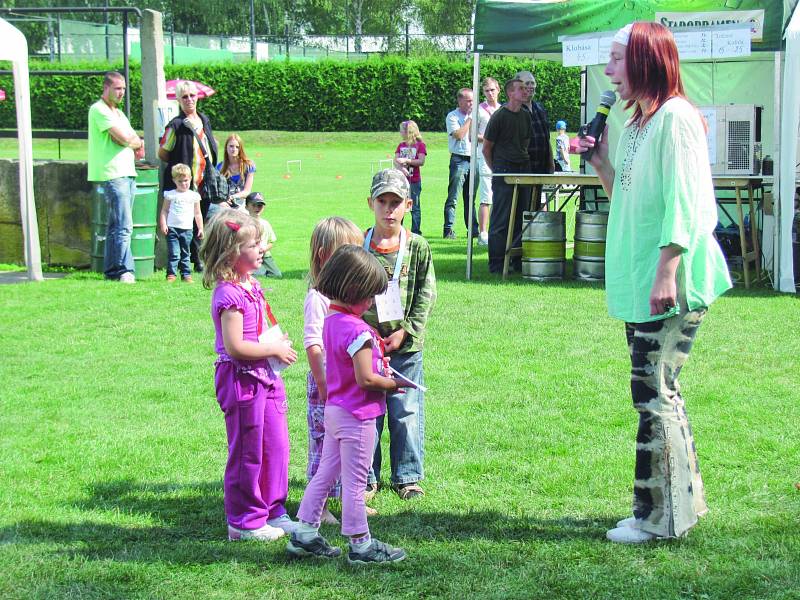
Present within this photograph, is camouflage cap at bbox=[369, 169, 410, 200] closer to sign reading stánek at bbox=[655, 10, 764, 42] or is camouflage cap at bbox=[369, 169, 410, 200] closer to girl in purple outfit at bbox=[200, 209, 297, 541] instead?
girl in purple outfit at bbox=[200, 209, 297, 541]

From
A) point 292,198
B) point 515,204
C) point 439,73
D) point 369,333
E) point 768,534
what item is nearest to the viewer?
point 369,333

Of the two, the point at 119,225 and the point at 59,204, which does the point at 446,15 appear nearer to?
the point at 59,204

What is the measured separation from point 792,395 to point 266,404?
3.82 m

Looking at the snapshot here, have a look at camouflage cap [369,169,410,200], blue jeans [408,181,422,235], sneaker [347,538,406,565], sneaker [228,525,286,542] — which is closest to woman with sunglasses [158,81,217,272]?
blue jeans [408,181,422,235]

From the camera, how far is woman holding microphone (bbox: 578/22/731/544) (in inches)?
153

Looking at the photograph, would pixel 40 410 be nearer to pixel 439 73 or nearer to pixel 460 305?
pixel 460 305

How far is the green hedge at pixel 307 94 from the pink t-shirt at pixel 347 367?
138ft

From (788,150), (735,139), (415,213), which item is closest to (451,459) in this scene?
(788,150)

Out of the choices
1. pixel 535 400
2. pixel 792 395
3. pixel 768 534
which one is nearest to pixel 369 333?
pixel 768 534

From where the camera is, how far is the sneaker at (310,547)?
13.4 feet

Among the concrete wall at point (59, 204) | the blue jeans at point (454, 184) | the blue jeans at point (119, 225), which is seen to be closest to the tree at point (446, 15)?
the blue jeans at point (454, 184)

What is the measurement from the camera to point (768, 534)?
4.31 metres

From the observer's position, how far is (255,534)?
171 inches

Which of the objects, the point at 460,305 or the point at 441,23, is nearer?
the point at 460,305
